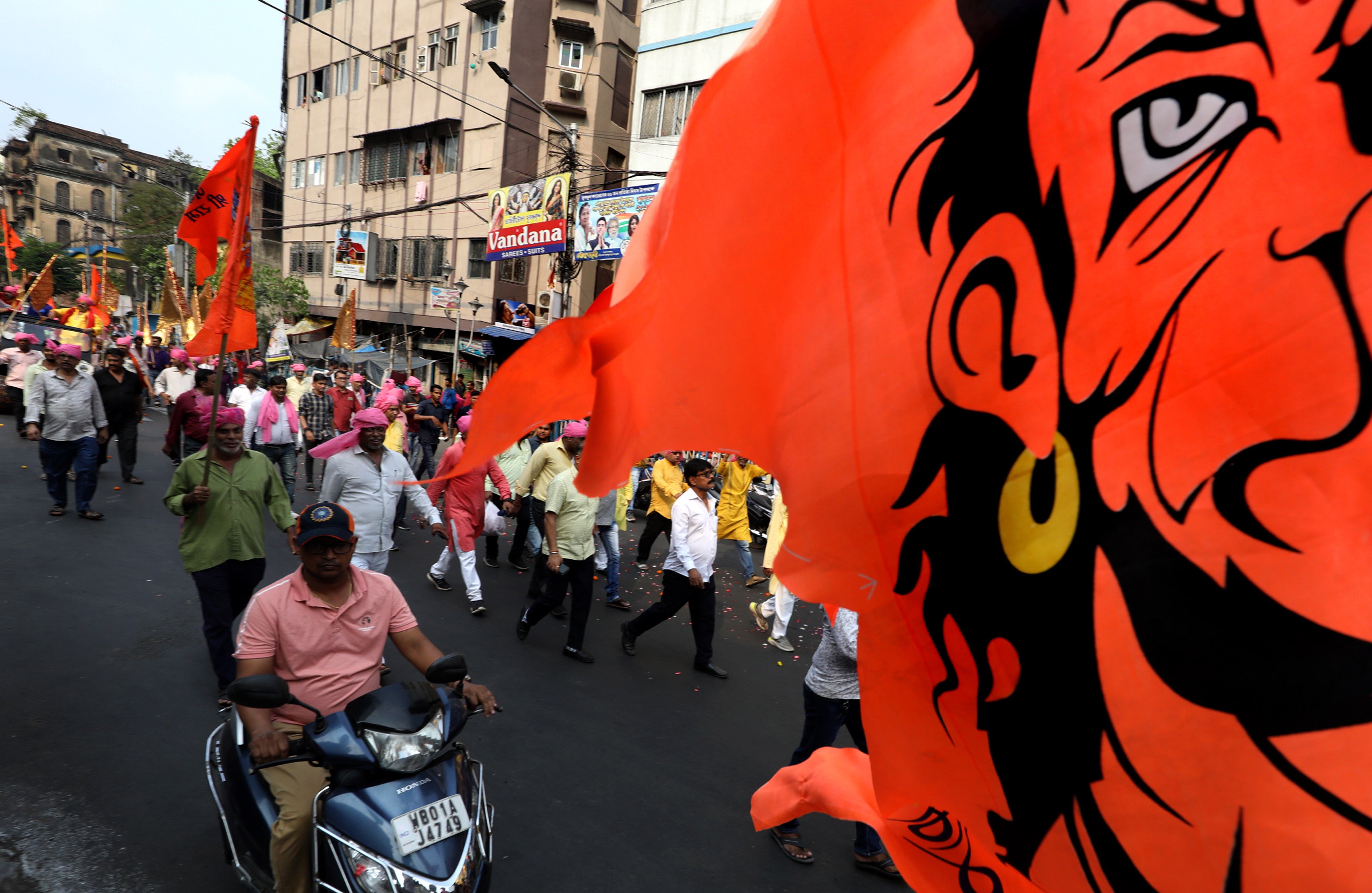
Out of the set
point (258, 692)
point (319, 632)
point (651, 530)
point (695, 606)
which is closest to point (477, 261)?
point (651, 530)

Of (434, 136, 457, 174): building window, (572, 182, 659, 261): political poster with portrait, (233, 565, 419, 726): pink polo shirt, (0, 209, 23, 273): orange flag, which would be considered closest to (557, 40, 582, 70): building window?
(434, 136, 457, 174): building window

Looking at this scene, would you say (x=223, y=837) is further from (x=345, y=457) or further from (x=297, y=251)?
(x=297, y=251)

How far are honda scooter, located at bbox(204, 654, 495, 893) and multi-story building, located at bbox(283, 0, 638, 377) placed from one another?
24.9 meters

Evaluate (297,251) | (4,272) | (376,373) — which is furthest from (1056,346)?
(4,272)

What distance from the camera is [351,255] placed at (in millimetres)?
29609

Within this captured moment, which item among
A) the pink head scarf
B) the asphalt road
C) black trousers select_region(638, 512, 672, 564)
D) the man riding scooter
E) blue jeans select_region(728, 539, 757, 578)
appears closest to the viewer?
the man riding scooter

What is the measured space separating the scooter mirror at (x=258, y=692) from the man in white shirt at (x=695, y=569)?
4068 mm

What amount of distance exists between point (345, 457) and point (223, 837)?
3086 mm

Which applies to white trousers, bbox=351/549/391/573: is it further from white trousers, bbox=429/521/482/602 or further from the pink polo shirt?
the pink polo shirt

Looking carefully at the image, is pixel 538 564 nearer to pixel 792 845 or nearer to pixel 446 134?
pixel 792 845

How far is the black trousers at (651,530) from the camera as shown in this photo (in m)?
9.64

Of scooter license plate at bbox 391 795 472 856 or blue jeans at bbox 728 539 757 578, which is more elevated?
scooter license plate at bbox 391 795 472 856

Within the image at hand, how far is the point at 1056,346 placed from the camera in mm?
1103

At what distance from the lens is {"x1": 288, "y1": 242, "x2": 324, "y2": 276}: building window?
125ft
